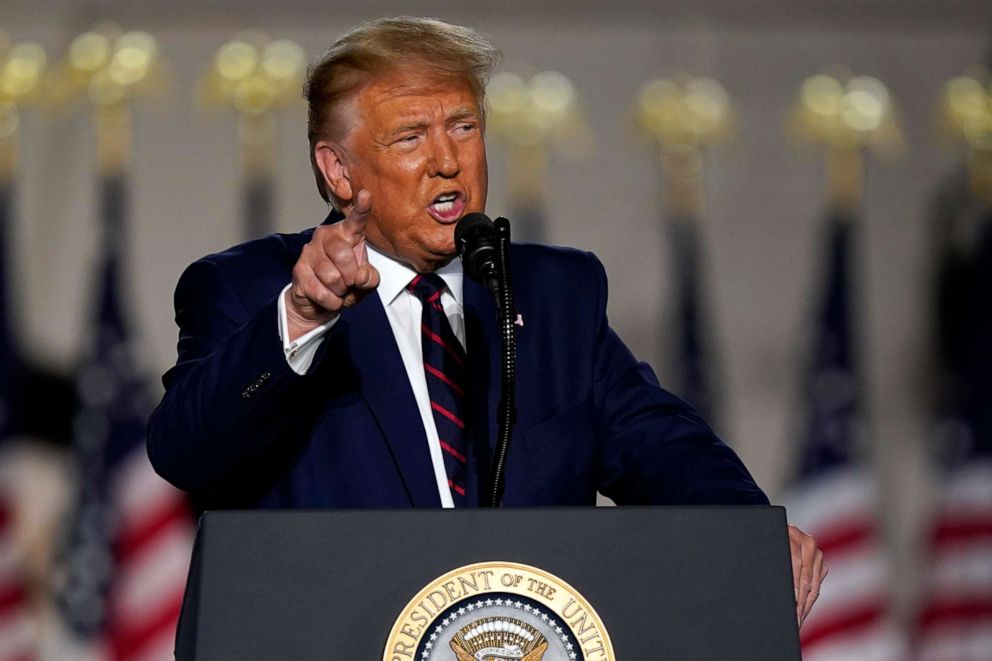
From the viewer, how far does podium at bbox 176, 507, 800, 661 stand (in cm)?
128

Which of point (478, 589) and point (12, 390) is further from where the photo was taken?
point (12, 390)

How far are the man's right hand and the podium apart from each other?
0.78 ft

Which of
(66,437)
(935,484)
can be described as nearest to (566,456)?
(66,437)

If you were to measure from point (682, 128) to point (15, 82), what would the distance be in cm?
241

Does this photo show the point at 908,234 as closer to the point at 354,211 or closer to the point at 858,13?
the point at 858,13

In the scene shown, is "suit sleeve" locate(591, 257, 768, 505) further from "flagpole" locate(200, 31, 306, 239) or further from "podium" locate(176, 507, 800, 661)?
"flagpole" locate(200, 31, 306, 239)

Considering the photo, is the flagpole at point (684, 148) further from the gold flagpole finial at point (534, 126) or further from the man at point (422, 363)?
the man at point (422, 363)

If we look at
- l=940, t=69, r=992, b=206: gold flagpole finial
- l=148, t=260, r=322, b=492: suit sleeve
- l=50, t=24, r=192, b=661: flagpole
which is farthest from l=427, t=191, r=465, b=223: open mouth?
l=940, t=69, r=992, b=206: gold flagpole finial

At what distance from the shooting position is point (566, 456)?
6.03 ft

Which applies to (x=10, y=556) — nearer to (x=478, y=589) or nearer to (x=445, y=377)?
(x=445, y=377)

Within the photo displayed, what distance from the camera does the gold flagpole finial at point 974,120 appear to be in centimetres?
533

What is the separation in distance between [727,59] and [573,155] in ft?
2.29

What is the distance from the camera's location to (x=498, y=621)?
1278 millimetres

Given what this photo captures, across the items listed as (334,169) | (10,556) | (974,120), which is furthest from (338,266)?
(974,120)
